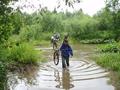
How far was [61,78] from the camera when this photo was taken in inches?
583

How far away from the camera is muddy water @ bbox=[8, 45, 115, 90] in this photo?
1297cm

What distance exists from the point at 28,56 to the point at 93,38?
2754 centimetres

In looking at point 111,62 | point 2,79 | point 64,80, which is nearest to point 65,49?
point 111,62

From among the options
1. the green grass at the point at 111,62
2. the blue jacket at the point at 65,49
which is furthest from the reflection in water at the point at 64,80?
the green grass at the point at 111,62

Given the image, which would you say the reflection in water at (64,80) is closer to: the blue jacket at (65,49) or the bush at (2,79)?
the blue jacket at (65,49)

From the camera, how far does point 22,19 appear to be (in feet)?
31.3

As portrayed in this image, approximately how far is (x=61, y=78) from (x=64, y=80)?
1.49 feet

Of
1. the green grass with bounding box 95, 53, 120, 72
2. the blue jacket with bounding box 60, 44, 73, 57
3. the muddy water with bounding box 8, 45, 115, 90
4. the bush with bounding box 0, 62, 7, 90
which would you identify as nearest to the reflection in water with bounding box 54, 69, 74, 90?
the muddy water with bounding box 8, 45, 115, 90

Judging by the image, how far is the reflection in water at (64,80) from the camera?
1312 cm

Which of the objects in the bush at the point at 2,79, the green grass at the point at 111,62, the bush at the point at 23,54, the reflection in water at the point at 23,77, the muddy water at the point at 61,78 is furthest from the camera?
the bush at the point at 23,54

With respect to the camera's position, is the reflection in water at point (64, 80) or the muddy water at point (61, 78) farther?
the reflection in water at point (64, 80)

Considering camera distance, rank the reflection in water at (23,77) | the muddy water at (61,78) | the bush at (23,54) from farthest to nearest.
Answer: the bush at (23,54), the muddy water at (61,78), the reflection in water at (23,77)

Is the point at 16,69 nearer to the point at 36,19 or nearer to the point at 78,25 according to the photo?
the point at 36,19

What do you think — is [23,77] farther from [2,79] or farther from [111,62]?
[111,62]
